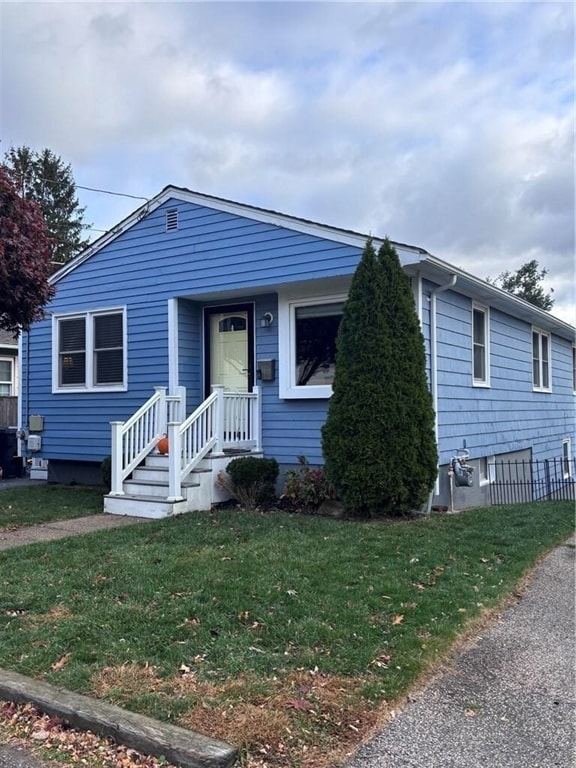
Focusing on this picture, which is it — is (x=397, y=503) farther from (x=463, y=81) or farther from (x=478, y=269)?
(x=478, y=269)

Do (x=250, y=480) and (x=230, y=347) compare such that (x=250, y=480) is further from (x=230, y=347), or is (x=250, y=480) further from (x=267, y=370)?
(x=230, y=347)

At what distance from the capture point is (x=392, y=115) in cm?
1224

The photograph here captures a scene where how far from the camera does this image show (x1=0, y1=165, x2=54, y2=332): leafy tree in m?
7.38

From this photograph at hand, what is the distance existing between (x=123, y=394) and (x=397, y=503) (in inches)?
214

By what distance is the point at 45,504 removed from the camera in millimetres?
9070

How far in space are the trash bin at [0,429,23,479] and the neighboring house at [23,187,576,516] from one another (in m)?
1.89

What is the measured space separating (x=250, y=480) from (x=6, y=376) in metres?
15.2

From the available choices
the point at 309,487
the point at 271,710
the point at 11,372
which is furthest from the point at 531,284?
the point at 271,710

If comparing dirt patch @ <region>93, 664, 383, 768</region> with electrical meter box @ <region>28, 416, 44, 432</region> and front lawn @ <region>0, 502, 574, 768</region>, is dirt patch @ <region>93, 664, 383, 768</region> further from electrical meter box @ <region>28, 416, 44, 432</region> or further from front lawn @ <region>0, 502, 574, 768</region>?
electrical meter box @ <region>28, 416, 44, 432</region>

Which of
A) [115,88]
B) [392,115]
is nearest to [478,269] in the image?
[392,115]

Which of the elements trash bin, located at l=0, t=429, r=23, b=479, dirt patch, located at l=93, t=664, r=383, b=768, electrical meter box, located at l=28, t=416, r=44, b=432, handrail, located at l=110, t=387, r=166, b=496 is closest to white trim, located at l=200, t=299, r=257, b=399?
handrail, located at l=110, t=387, r=166, b=496

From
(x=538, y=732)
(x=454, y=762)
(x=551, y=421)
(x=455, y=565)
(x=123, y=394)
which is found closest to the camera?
(x=454, y=762)

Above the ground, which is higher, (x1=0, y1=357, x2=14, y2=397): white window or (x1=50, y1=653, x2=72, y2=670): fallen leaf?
(x1=0, y1=357, x2=14, y2=397): white window

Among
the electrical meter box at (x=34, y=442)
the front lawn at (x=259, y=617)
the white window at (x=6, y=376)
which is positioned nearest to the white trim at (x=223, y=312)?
the electrical meter box at (x=34, y=442)
